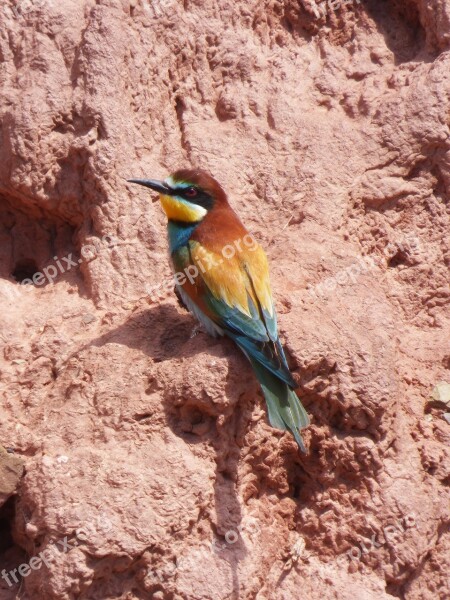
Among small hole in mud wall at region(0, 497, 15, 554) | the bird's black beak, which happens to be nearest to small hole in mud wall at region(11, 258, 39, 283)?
the bird's black beak

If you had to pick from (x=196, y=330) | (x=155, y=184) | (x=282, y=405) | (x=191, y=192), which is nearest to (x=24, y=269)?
(x=155, y=184)

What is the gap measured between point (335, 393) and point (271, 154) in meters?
1.14

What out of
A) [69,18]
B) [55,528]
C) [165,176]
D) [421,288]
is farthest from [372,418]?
[69,18]

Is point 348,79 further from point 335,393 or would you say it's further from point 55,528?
point 55,528

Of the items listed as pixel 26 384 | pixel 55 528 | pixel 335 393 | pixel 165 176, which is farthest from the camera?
pixel 165 176

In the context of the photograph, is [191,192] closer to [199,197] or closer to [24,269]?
[199,197]

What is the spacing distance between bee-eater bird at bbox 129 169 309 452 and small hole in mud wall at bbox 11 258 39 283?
54cm

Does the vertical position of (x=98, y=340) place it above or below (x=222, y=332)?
below

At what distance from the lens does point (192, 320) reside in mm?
3154

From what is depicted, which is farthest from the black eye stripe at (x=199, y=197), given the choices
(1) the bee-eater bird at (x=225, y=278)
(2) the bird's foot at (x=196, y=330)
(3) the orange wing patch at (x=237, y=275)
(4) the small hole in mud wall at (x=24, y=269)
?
(4) the small hole in mud wall at (x=24, y=269)

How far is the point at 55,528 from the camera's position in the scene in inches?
102

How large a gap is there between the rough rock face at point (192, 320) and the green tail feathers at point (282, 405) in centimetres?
8

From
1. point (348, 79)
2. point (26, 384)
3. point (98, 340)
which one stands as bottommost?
point (26, 384)

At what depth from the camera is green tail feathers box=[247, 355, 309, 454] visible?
2740 mm
